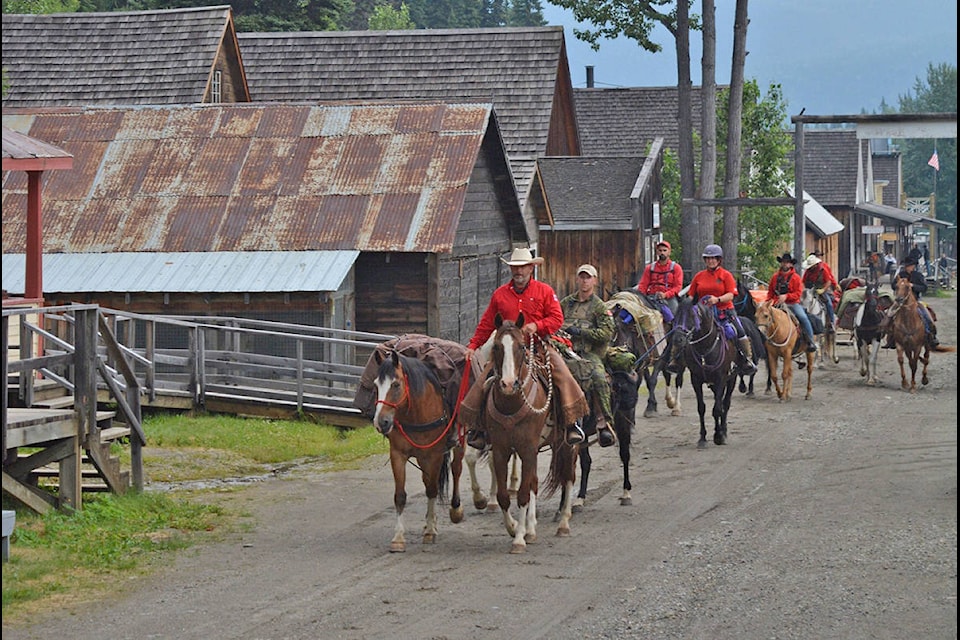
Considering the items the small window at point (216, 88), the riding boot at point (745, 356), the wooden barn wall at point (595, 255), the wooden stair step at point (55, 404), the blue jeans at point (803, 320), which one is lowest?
the wooden stair step at point (55, 404)

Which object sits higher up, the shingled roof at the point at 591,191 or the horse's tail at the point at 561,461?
the shingled roof at the point at 591,191

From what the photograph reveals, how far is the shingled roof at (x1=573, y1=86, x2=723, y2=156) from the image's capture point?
168ft

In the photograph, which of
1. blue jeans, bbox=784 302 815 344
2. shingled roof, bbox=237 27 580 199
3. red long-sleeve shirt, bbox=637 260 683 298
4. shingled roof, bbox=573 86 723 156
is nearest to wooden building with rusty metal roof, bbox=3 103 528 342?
red long-sleeve shirt, bbox=637 260 683 298

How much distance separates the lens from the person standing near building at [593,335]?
43.2 ft

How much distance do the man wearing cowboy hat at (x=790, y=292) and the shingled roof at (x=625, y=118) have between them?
2685 centimetres

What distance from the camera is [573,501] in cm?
1394

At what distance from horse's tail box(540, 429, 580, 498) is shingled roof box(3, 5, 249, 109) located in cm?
2178

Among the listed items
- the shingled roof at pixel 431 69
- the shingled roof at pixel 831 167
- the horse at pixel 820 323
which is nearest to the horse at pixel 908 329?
the horse at pixel 820 323

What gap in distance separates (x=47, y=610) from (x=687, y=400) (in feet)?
48.6

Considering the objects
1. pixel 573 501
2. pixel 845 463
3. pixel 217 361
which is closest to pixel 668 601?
pixel 573 501

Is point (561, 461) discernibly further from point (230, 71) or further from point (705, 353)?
point (230, 71)

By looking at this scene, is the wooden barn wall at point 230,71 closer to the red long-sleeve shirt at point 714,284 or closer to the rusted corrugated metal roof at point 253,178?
the rusted corrugated metal roof at point 253,178

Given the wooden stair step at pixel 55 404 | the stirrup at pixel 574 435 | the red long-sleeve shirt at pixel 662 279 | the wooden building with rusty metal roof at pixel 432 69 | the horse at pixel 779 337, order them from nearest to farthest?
the stirrup at pixel 574 435, the wooden stair step at pixel 55 404, the red long-sleeve shirt at pixel 662 279, the horse at pixel 779 337, the wooden building with rusty metal roof at pixel 432 69

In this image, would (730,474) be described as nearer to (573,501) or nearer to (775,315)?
(573,501)
